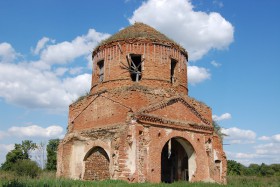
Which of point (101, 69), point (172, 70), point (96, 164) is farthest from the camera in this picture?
point (101, 69)

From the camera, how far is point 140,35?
56.4ft

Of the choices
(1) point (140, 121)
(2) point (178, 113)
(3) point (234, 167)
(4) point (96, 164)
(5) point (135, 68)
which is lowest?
(3) point (234, 167)

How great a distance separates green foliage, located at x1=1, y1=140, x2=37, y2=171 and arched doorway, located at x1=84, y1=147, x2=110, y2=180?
20160mm

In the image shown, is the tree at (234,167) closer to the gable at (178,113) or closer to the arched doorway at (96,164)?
the gable at (178,113)

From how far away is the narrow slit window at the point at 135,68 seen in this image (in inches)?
653

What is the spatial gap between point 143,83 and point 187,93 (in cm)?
323

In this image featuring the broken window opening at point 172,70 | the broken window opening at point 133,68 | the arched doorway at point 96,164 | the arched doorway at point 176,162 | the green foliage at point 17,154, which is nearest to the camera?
the arched doorway at point 96,164

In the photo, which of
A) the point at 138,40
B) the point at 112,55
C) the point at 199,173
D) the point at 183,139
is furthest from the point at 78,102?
the point at 199,173

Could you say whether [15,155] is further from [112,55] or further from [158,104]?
[158,104]

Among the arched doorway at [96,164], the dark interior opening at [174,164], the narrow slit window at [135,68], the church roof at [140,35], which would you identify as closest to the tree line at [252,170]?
the dark interior opening at [174,164]

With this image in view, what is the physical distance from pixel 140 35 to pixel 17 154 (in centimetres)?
2454

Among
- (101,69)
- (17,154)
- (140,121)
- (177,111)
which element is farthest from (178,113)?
(17,154)

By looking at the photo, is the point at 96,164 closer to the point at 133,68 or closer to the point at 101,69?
the point at 133,68

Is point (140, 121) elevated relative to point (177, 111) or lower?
lower
